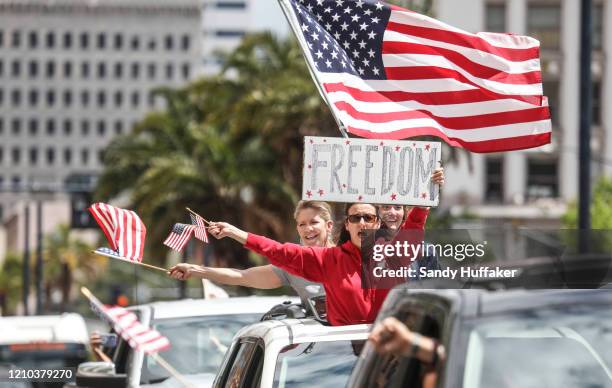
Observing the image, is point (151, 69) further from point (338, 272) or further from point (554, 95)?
point (338, 272)

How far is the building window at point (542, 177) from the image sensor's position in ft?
197

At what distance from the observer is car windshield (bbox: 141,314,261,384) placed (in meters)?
9.73

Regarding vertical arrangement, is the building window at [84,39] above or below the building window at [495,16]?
above

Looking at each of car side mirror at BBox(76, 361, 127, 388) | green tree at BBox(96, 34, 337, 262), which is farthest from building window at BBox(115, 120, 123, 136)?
car side mirror at BBox(76, 361, 127, 388)

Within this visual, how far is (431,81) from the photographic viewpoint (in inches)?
342

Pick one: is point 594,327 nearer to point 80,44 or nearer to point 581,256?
point 581,256

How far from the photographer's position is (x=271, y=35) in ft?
127

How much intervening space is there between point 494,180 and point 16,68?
111 meters

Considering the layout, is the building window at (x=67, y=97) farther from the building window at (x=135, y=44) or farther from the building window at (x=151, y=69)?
the building window at (x=151, y=69)

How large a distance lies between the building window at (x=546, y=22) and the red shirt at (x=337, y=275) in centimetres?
5299

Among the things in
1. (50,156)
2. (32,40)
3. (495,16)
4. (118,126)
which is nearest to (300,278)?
(495,16)

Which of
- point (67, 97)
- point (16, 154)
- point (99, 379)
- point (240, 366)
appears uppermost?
point (67, 97)

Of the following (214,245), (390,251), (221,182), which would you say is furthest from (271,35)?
(390,251)

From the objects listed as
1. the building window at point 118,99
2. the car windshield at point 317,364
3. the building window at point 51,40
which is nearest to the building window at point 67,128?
the building window at point 118,99
